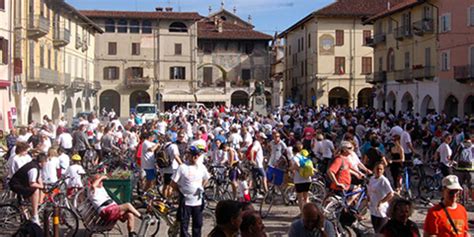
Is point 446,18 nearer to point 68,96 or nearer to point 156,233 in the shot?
point 68,96

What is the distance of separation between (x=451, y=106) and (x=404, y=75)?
5289mm

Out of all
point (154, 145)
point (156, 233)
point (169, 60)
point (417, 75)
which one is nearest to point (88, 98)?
point (169, 60)

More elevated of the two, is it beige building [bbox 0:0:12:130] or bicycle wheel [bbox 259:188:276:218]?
beige building [bbox 0:0:12:130]

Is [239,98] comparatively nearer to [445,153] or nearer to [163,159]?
[445,153]

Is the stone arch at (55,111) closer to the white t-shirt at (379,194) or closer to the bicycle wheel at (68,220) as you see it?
the bicycle wheel at (68,220)

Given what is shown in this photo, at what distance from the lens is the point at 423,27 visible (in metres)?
40.0

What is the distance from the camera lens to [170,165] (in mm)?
14000

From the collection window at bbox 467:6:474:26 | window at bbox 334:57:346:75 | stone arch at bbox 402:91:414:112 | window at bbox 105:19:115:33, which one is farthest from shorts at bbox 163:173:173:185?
window at bbox 105:19:115:33

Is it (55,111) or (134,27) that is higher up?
(134,27)

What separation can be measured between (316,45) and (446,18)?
20.6m

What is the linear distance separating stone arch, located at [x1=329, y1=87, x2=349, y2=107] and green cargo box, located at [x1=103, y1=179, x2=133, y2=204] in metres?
47.3

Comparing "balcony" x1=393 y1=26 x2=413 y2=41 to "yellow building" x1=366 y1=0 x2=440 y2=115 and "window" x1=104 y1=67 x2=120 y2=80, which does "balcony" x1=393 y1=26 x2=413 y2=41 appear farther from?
"window" x1=104 y1=67 x2=120 y2=80

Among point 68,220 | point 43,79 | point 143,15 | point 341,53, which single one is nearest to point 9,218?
point 68,220

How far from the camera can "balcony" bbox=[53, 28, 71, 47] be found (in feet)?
137
